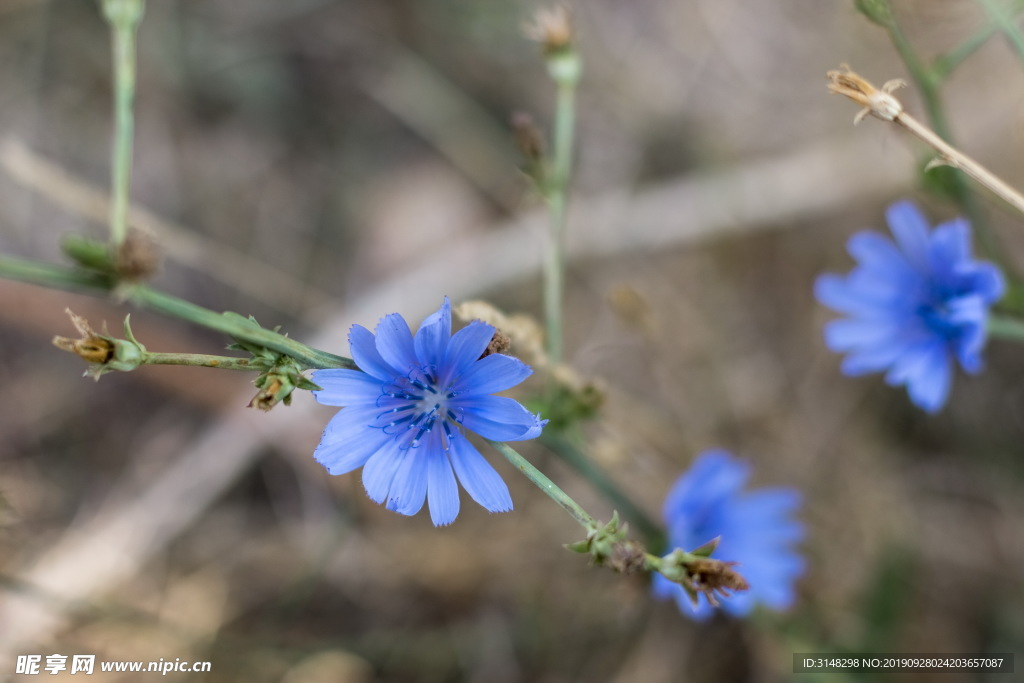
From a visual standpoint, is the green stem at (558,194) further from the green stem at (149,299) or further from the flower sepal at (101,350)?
the flower sepal at (101,350)

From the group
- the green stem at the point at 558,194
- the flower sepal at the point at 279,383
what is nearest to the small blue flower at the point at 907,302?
the green stem at the point at 558,194

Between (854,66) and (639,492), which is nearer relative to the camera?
(639,492)

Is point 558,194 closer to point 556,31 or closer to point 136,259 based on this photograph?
point 556,31

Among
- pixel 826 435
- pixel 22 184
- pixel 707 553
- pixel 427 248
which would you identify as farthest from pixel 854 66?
pixel 22 184

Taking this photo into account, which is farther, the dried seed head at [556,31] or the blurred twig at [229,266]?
the blurred twig at [229,266]

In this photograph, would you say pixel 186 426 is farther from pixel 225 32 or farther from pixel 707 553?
pixel 707 553

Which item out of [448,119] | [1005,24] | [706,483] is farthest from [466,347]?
[448,119]
